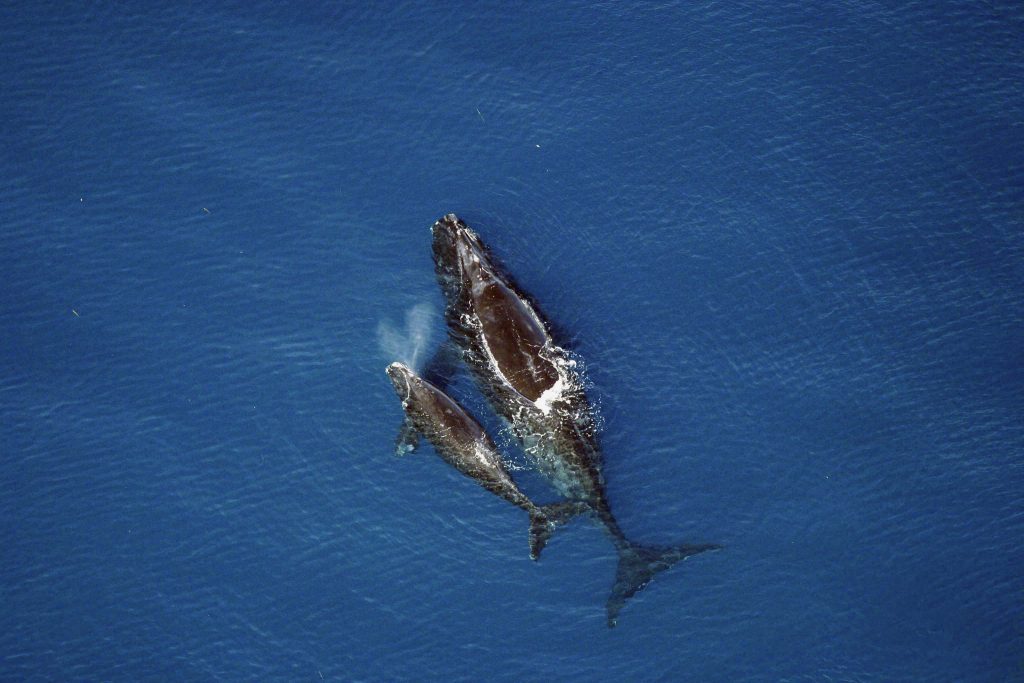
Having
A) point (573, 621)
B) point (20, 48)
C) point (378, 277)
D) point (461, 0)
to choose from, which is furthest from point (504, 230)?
point (20, 48)

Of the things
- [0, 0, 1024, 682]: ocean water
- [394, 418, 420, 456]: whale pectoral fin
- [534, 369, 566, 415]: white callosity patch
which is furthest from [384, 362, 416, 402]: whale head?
[534, 369, 566, 415]: white callosity patch

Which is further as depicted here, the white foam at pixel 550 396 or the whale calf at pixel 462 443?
the white foam at pixel 550 396

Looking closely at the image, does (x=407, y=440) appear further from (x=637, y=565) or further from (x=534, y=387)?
(x=637, y=565)

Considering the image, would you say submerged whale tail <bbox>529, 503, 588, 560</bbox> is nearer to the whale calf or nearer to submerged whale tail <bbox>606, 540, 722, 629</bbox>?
the whale calf

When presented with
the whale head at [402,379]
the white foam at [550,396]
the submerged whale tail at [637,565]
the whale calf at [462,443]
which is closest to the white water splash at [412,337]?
the whale head at [402,379]

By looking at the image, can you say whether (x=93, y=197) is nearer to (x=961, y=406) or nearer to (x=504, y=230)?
(x=504, y=230)

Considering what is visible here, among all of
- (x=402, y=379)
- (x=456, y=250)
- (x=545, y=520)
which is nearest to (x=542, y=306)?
(x=456, y=250)

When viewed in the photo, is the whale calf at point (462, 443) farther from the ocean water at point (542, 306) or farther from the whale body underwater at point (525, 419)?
the ocean water at point (542, 306)
